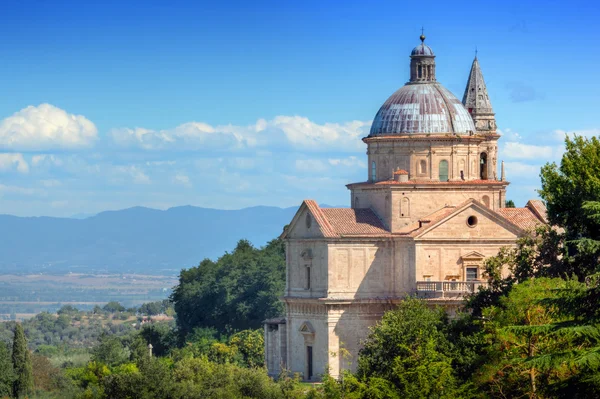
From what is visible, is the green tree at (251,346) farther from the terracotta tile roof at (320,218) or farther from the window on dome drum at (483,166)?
the window on dome drum at (483,166)

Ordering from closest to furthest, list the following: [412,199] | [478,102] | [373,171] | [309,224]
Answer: [412,199], [309,224], [373,171], [478,102]

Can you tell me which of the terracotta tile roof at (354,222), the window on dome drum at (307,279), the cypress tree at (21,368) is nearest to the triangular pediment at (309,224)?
the terracotta tile roof at (354,222)

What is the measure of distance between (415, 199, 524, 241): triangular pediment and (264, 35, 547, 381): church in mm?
50

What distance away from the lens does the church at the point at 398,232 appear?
82.0 meters

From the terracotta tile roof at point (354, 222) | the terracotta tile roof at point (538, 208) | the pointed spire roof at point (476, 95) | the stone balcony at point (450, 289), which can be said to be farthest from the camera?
the pointed spire roof at point (476, 95)

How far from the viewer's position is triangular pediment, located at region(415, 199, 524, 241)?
268ft

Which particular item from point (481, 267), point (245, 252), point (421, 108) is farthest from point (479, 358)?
point (245, 252)

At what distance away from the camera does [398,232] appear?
8306 centimetres

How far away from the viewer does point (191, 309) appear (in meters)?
122

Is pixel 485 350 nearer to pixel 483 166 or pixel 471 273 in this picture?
pixel 471 273

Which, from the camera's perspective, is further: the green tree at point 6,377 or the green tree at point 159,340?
the green tree at point 159,340

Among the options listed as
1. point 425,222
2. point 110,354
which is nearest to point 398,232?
Answer: point 425,222

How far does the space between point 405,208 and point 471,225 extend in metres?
3.72

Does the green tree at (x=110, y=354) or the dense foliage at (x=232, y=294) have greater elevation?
the dense foliage at (x=232, y=294)
